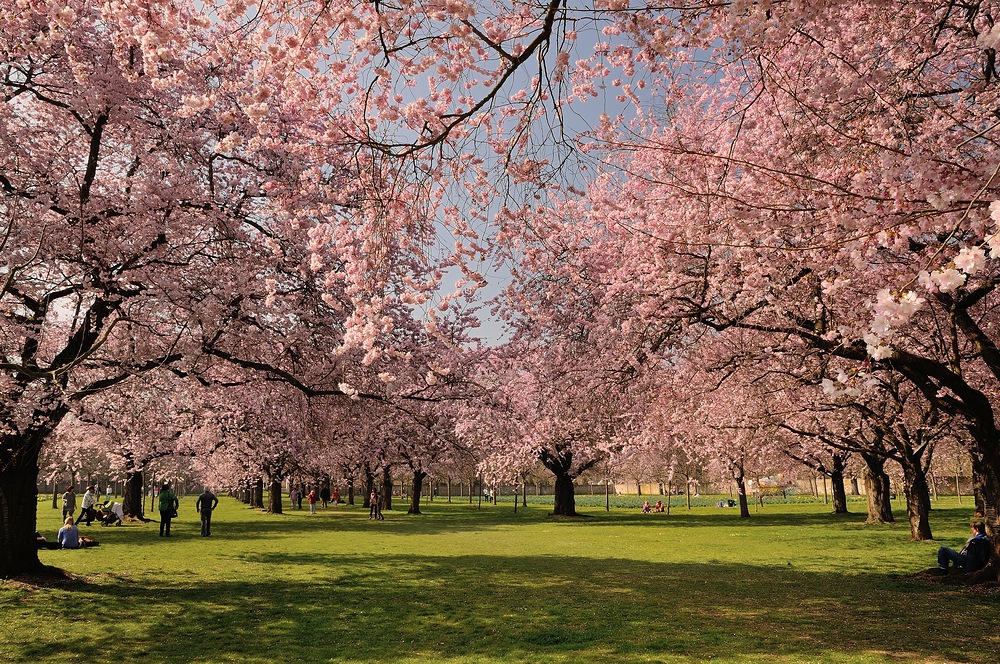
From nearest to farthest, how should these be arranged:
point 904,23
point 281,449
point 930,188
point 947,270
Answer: point 947,270, point 930,188, point 904,23, point 281,449

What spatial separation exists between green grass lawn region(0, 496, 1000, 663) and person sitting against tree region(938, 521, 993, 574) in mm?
967

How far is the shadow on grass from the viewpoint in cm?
823

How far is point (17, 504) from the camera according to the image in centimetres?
1298

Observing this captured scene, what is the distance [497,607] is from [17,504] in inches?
379

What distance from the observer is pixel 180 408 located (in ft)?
108

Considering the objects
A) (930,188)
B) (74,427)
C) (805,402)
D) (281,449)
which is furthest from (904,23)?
(74,427)

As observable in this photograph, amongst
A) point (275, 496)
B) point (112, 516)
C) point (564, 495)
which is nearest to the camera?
point (112, 516)

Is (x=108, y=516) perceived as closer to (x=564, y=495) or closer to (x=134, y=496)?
(x=134, y=496)

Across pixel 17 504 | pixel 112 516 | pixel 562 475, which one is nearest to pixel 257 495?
pixel 112 516

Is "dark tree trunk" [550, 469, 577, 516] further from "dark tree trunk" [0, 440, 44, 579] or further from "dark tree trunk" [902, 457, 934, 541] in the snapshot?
"dark tree trunk" [0, 440, 44, 579]

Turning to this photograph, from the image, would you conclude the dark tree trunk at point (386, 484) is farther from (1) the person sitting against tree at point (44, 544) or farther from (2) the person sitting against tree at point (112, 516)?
(1) the person sitting against tree at point (44, 544)

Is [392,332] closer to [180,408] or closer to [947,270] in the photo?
[947,270]

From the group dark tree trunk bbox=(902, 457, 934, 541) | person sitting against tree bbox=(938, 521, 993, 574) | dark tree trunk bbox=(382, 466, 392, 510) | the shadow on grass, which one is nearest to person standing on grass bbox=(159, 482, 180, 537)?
the shadow on grass

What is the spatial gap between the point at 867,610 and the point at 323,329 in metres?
11.3
